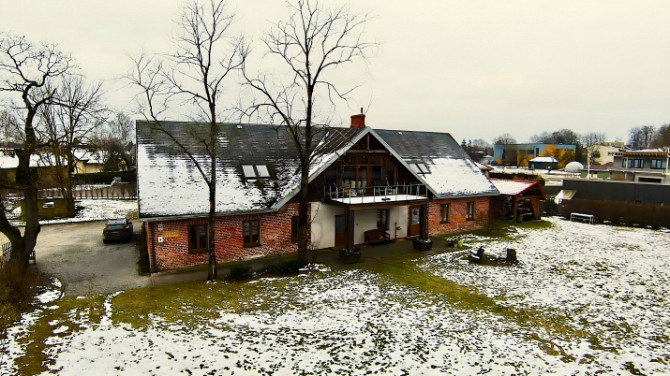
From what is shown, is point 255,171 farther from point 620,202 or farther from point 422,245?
point 620,202

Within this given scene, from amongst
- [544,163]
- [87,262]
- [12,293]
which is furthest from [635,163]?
[12,293]

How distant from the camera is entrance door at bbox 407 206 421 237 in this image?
22000mm

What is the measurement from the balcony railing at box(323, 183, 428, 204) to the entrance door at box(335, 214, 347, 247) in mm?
1451

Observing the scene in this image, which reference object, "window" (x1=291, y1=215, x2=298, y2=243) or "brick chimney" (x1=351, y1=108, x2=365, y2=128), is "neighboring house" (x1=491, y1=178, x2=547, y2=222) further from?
"window" (x1=291, y1=215, x2=298, y2=243)

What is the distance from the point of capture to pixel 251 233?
1706cm

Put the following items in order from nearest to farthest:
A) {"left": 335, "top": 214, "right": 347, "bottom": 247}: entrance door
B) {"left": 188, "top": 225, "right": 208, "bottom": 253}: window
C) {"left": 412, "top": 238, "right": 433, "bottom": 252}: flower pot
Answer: {"left": 188, "top": 225, "right": 208, "bottom": 253}: window → {"left": 412, "top": 238, "right": 433, "bottom": 252}: flower pot → {"left": 335, "top": 214, "right": 347, "bottom": 247}: entrance door

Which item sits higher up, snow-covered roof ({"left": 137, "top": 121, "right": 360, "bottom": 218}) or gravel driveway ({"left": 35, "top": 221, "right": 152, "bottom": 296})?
snow-covered roof ({"left": 137, "top": 121, "right": 360, "bottom": 218})

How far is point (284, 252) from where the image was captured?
58.6ft

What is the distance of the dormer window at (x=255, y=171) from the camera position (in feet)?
58.9

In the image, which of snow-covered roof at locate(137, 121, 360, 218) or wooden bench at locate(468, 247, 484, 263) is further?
wooden bench at locate(468, 247, 484, 263)

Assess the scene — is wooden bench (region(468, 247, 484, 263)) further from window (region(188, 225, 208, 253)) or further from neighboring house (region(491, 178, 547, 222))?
window (region(188, 225, 208, 253))

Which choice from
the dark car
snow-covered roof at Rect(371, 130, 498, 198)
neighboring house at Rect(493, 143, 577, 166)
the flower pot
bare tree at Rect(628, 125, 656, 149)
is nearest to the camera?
the flower pot

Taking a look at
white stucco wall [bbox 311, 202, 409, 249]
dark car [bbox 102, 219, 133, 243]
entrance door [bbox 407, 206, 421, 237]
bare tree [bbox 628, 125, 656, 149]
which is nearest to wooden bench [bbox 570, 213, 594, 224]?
entrance door [bbox 407, 206, 421, 237]

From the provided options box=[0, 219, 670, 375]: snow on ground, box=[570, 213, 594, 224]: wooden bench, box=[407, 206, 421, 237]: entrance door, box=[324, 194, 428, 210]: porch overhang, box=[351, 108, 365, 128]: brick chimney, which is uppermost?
box=[351, 108, 365, 128]: brick chimney
